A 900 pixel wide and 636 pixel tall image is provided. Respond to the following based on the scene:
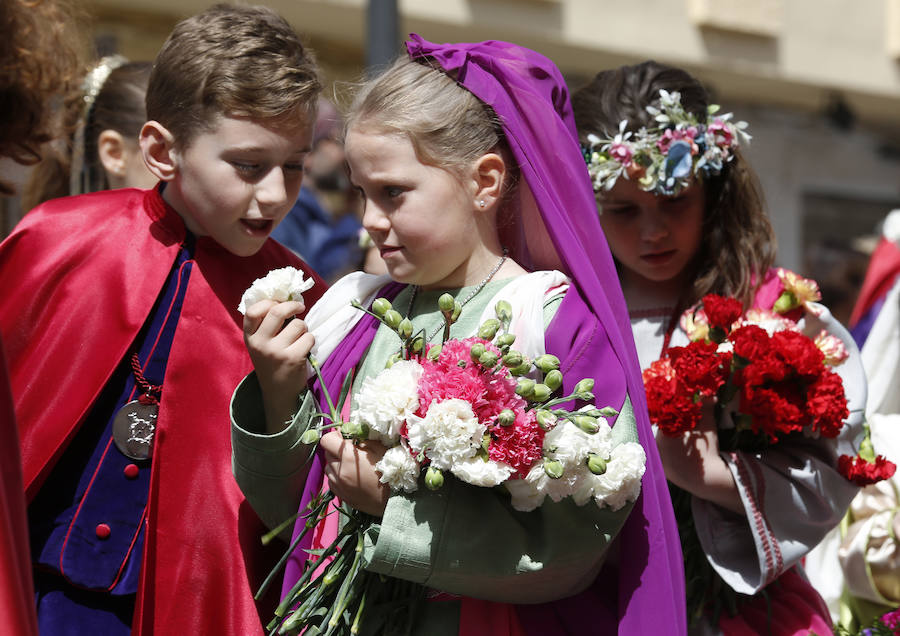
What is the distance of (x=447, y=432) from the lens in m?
1.94

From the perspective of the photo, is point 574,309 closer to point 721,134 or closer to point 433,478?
point 433,478

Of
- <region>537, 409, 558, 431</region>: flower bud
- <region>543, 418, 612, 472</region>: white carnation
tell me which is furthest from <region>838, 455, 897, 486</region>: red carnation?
<region>537, 409, 558, 431</region>: flower bud

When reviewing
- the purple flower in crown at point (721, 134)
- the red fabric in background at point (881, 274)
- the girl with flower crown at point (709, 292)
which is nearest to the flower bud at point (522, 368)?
the girl with flower crown at point (709, 292)

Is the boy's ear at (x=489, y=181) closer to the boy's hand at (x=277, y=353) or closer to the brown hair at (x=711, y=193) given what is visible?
the boy's hand at (x=277, y=353)

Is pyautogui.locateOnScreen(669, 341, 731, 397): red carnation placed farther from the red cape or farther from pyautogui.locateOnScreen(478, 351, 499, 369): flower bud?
the red cape

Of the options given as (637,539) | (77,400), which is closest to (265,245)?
(77,400)

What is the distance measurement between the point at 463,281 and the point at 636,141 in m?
0.80

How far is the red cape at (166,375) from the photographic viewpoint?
2428 mm

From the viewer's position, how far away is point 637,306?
305cm

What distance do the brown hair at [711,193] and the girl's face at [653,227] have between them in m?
0.05

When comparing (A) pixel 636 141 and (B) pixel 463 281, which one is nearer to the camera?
(B) pixel 463 281

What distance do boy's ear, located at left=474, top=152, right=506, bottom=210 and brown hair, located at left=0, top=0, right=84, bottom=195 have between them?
946 mm

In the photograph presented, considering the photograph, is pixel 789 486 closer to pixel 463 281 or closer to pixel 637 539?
pixel 637 539

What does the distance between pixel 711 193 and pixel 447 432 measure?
1435mm
